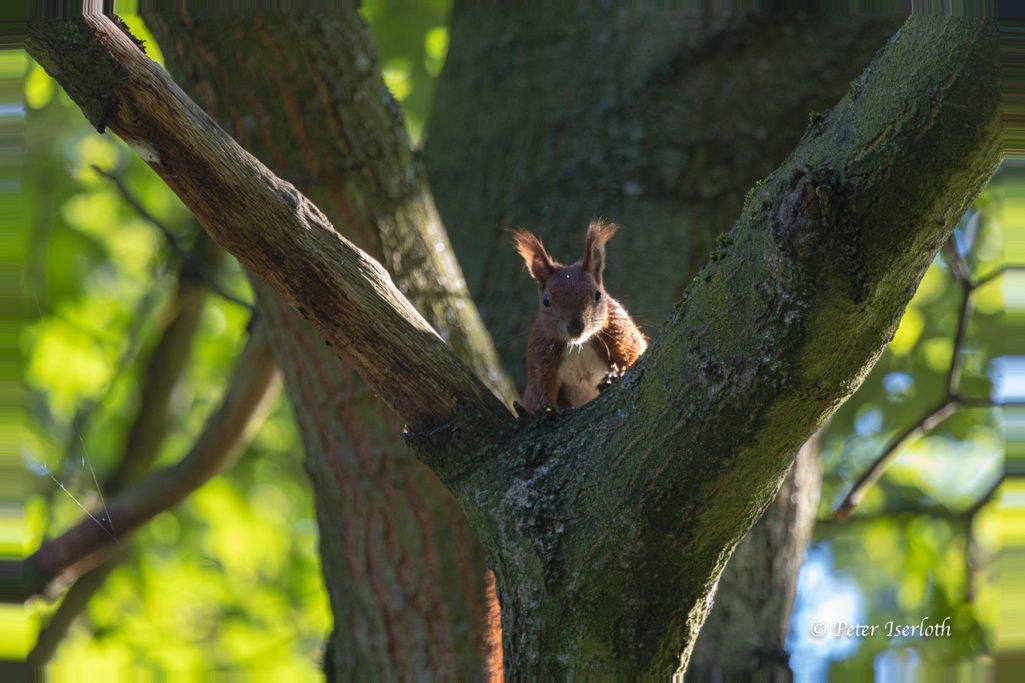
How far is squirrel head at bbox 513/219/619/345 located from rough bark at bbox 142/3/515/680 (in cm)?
24

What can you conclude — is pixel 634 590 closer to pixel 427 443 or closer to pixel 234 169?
pixel 427 443

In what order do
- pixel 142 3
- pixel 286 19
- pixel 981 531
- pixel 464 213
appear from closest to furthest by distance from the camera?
pixel 142 3 < pixel 286 19 < pixel 464 213 < pixel 981 531

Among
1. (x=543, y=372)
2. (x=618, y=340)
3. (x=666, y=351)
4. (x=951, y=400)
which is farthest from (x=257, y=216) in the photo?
(x=951, y=400)

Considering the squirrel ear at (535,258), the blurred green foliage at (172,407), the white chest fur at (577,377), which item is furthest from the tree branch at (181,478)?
the white chest fur at (577,377)

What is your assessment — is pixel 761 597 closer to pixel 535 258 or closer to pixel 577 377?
pixel 577 377

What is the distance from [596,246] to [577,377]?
0.43 m

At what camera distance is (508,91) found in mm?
4141

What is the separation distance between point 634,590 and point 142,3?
160 cm

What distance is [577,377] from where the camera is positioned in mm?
3289

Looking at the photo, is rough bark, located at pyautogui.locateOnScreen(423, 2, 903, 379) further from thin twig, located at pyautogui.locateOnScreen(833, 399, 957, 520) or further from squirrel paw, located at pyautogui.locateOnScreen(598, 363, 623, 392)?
thin twig, located at pyautogui.locateOnScreen(833, 399, 957, 520)

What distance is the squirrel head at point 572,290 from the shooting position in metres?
3.14

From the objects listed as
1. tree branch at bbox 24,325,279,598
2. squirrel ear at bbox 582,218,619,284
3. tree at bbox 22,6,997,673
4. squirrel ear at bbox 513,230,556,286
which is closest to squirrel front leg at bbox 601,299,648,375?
squirrel ear at bbox 582,218,619,284

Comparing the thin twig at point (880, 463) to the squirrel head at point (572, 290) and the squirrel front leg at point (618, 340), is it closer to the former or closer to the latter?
the squirrel front leg at point (618, 340)

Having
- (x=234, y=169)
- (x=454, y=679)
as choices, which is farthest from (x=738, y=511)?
(x=454, y=679)
